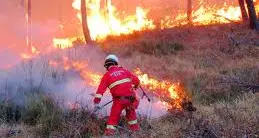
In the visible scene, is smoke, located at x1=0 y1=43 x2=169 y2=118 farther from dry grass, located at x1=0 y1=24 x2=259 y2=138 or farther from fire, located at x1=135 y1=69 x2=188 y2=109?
dry grass, located at x1=0 y1=24 x2=259 y2=138

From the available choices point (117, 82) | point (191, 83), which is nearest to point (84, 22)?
point (191, 83)

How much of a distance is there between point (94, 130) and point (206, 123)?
2399mm

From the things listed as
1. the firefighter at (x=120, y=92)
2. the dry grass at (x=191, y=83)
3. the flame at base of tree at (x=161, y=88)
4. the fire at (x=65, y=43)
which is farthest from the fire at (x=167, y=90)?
the fire at (x=65, y=43)

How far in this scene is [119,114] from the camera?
28.2 ft

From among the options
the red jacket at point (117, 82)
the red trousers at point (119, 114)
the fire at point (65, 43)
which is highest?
the fire at point (65, 43)

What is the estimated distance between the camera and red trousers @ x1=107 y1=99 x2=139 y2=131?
8344 millimetres

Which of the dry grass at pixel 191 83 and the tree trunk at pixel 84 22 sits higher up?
the tree trunk at pixel 84 22

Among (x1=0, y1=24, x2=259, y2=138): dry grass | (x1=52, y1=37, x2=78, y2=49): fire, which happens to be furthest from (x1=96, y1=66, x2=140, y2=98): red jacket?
(x1=52, y1=37, x2=78, y2=49): fire

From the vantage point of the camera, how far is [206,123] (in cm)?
647

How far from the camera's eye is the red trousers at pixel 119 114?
27.4ft

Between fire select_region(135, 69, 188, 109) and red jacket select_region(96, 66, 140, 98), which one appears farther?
fire select_region(135, 69, 188, 109)

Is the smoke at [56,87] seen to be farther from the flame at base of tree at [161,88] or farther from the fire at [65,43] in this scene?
the fire at [65,43]

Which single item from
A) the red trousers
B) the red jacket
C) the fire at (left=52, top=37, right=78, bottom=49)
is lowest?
the red trousers

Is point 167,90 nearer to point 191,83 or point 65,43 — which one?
point 191,83
